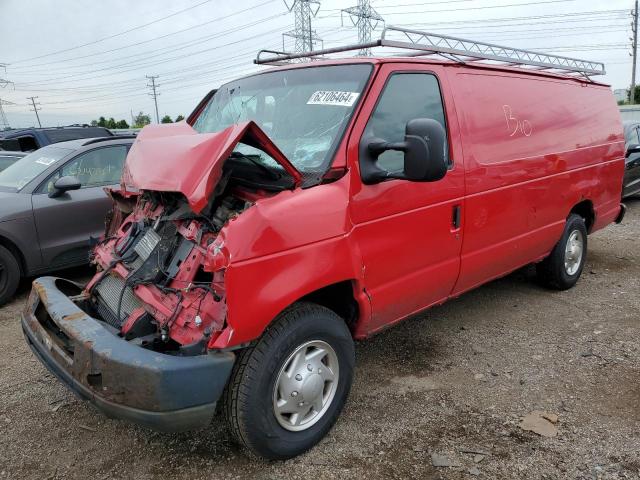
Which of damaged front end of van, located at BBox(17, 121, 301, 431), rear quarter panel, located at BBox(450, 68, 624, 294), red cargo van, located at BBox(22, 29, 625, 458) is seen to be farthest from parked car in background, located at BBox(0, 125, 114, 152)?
rear quarter panel, located at BBox(450, 68, 624, 294)

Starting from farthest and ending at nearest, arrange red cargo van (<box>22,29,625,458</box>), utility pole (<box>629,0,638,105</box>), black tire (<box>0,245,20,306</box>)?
utility pole (<box>629,0,638,105</box>) < black tire (<box>0,245,20,306</box>) < red cargo van (<box>22,29,625,458</box>)

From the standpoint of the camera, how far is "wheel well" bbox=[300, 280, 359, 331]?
303cm

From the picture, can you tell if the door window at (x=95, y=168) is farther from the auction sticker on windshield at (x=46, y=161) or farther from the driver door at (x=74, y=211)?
the auction sticker on windshield at (x=46, y=161)

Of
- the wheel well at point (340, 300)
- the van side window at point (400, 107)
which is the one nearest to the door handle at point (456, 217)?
the van side window at point (400, 107)

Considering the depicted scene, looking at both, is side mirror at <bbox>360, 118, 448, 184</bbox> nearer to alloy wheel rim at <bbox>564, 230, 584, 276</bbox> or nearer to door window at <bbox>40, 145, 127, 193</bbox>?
alloy wheel rim at <bbox>564, 230, 584, 276</bbox>

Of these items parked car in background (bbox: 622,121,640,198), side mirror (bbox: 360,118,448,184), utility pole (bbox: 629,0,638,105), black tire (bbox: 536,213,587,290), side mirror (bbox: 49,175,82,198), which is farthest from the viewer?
utility pole (bbox: 629,0,638,105)

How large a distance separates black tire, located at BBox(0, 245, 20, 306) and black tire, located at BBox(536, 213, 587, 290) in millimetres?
5410

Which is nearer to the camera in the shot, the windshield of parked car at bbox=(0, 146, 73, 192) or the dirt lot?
the dirt lot

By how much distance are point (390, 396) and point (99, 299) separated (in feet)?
6.56

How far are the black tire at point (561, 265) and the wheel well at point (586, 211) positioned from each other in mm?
103

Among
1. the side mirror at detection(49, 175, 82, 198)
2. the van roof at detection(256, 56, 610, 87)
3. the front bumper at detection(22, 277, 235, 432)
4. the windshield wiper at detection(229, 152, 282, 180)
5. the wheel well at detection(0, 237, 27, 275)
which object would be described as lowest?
the wheel well at detection(0, 237, 27, 275)

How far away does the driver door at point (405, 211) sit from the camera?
3008 mm

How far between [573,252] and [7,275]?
585cm

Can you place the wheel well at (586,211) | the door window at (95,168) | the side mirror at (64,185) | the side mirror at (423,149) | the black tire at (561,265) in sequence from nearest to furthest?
the side mirror at (423,149)
the black tire at (561,265)
the wheel well at (586,211)
the side mirror at (64,185)
the door window at (95,168)
